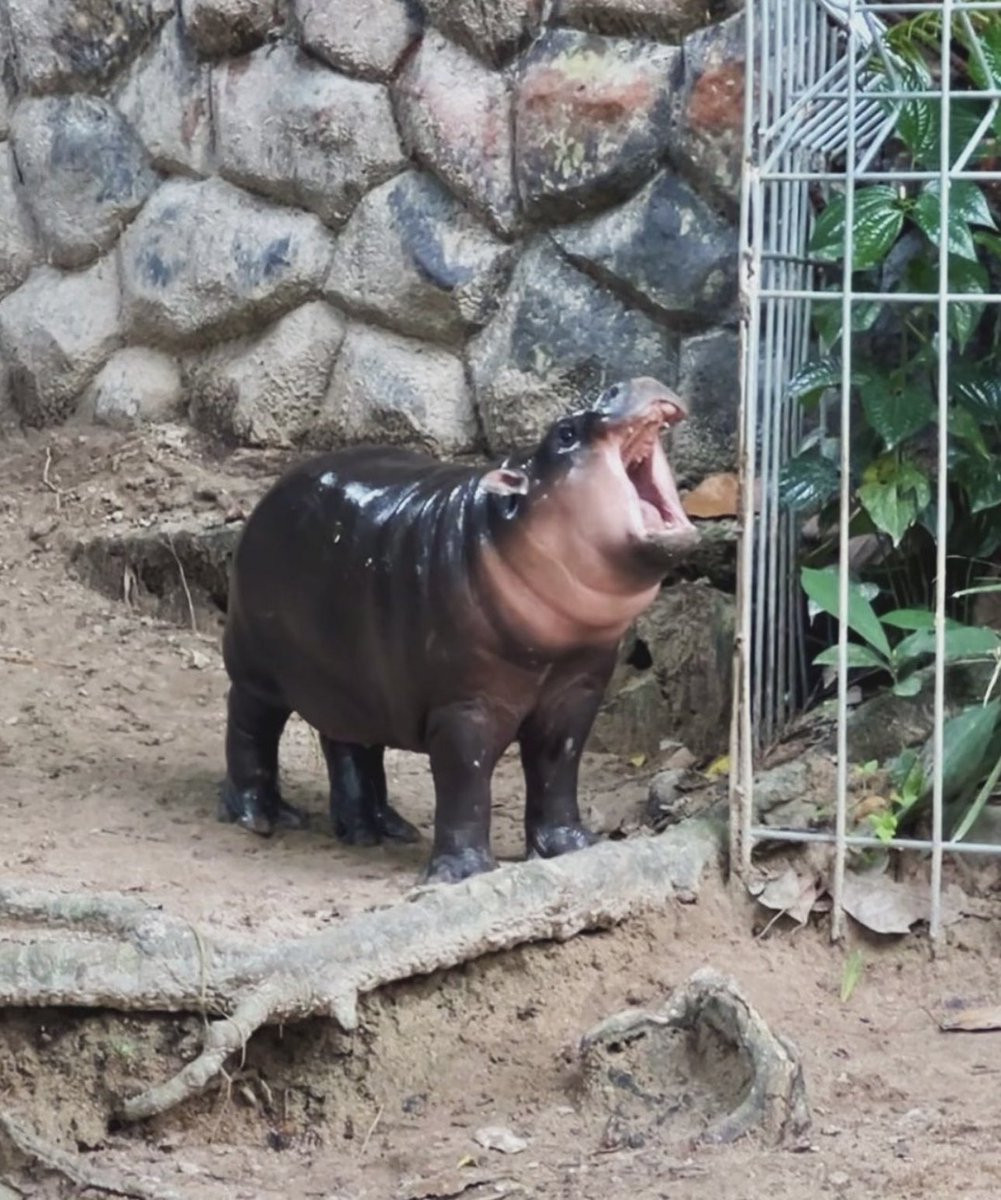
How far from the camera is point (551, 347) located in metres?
5.20

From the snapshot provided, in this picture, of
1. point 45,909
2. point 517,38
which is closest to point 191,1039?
point 45,909

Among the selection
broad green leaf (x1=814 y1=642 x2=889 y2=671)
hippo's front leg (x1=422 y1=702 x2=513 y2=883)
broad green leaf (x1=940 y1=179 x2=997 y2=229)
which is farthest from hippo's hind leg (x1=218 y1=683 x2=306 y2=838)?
broad green leaf (x1=940 y1=179 x2=997 y2=229)

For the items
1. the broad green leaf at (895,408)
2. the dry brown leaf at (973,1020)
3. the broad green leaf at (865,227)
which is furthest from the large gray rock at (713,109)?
the dry brown leaf at (973,1020)

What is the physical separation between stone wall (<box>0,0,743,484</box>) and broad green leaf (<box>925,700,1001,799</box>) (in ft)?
4.30

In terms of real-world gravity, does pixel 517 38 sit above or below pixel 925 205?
above

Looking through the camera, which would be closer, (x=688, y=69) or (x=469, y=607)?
(x=469, y=607)

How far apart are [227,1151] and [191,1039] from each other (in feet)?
0.62

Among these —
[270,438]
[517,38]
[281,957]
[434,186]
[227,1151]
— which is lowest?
[227,1151]

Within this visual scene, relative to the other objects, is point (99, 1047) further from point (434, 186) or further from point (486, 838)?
point (434, 186)

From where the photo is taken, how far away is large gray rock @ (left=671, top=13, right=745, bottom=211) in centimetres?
492

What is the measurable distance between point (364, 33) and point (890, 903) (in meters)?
2.81

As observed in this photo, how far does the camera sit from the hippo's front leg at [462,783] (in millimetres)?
3750

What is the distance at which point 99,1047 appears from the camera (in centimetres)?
337

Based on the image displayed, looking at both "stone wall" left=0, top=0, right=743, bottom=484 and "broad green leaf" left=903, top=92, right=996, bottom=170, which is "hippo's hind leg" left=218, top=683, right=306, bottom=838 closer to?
"stone wall" left=0, top=0, right=743, bottom=484
